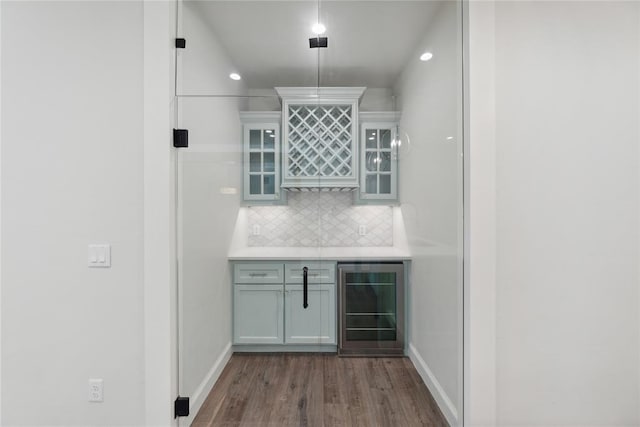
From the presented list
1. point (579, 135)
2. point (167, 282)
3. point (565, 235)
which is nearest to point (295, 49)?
point (167, 282)

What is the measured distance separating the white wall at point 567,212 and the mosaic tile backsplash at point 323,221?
1.99 ft

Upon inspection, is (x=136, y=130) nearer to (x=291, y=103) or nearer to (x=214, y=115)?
(x=214, y=115)

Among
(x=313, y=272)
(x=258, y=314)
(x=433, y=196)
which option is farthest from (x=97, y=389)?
(x=433, y=196)

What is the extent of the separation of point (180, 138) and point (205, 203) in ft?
1.20

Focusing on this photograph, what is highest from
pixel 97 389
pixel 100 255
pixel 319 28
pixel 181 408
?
pixel 319 28

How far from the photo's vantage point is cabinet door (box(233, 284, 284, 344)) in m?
1.65

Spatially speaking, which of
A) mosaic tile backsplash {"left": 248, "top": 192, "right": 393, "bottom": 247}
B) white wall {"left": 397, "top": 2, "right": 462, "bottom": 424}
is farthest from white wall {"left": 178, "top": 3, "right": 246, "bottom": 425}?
white wall {"left": 397, "top": 2, "right": 462, "bottom": 424}

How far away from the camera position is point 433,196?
1.64 metres

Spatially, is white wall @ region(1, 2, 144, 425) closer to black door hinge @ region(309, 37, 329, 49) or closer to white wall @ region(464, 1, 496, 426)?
black door hinge @ region(309, 37, 329, 49)

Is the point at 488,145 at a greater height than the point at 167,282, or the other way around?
the point at 488,145

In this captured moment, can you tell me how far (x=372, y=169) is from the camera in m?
1.61

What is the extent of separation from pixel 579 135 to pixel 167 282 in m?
2.23

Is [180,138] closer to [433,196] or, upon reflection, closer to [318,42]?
[318,42]

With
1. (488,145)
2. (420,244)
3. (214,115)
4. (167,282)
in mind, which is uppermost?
(214,115)
